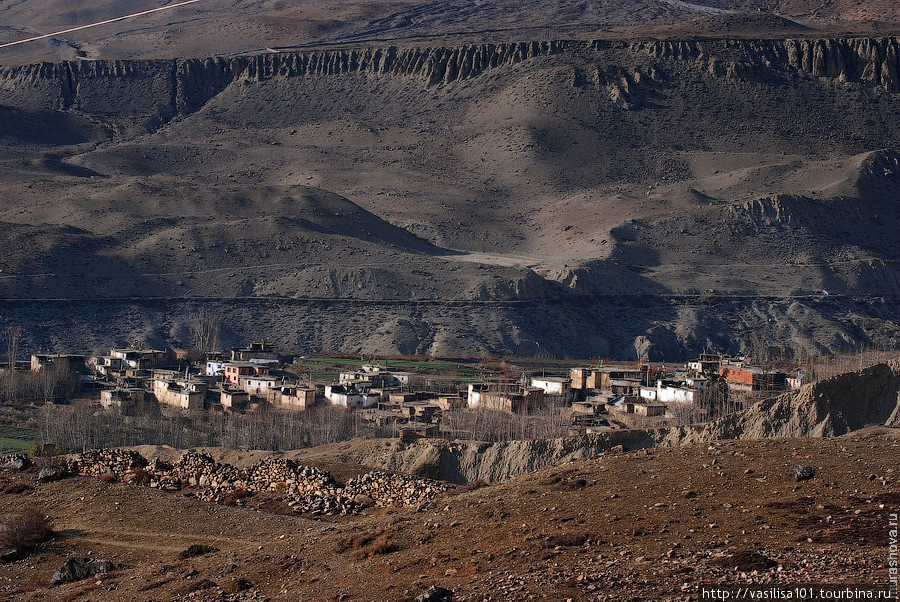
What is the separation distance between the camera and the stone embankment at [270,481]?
24.3 meters

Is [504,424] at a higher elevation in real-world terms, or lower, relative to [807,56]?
lower

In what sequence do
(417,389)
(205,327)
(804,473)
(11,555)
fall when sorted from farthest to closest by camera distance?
(205,327) < (417,389) < (11,555) < (804,473)

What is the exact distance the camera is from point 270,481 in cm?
2570

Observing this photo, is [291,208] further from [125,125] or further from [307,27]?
[307,27]

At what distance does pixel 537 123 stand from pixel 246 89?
124ft

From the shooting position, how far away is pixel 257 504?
24.7m

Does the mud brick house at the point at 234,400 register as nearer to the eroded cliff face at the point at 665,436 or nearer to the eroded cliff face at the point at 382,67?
the eroded cliff face at the point at 665,436

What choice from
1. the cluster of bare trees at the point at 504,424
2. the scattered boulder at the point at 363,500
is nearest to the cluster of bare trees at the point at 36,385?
the cluster of bare trees at the point at 504,424

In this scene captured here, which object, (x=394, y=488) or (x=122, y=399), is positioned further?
(x=122, y=399)

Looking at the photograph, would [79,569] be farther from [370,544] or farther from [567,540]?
[567,540]

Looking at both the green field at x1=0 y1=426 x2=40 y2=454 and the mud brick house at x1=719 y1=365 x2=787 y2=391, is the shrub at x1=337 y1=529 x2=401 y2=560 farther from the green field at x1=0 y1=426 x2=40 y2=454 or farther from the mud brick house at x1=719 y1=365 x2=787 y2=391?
the mud brick house at x1=719 y1=365 x2=787 y2=391

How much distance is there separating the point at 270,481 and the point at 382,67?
466 feet

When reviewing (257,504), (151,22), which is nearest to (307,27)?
(151,22)

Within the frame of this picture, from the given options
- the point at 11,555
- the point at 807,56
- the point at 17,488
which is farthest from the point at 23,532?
the point at 807,56
